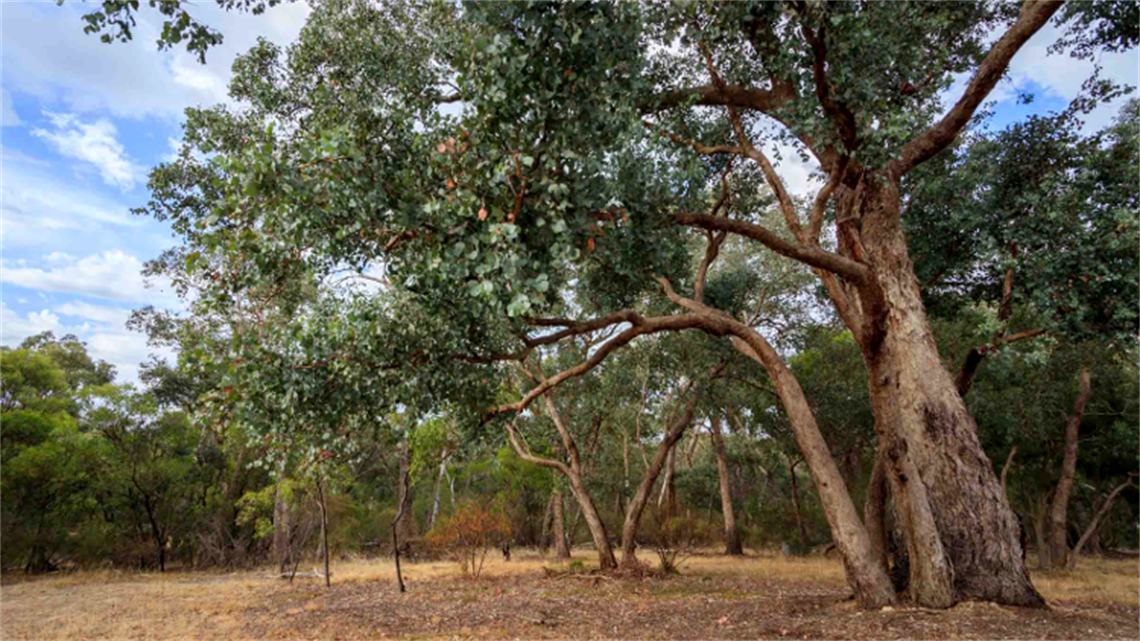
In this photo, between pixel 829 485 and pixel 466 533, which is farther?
pixel 466 533

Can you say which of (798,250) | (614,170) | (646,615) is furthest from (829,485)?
(614,170)

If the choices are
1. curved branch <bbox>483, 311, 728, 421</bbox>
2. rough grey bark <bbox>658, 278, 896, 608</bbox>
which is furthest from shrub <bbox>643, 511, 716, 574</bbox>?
curved branch <bbox>483, 311, 728, 421</bbox>

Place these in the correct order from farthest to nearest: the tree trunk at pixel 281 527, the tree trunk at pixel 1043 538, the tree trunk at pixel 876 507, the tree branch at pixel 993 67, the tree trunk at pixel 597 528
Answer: the tree trunk at pixel 281 527 → the tree trunk at pixel 1043 538 → the tree trunk at pixel 597 528 → the tree trunk at pixel 876 507 → the tree branch at pixel 993 67

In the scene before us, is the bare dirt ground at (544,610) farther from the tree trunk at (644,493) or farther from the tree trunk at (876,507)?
the tree trunk at (876,507)

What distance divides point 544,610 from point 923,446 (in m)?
5.76

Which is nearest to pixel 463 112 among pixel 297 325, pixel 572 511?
pixel 297 325

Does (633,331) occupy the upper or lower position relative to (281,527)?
upper

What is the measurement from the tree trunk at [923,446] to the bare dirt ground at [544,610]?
1.30 ft

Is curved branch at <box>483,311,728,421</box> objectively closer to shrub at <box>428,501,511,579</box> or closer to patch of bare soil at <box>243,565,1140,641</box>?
patch of bare soil at <box>243,565,1140,641</box>

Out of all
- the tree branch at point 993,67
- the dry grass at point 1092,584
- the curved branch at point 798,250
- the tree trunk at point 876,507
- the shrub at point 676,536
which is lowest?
the dry grass at point 1092,584

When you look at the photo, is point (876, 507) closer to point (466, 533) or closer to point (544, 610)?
point (544, 610)

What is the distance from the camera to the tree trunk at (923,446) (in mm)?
6723

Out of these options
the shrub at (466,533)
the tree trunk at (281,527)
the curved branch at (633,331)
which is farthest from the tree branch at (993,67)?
the tree trunk at (281,527)

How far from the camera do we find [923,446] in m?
7.27
